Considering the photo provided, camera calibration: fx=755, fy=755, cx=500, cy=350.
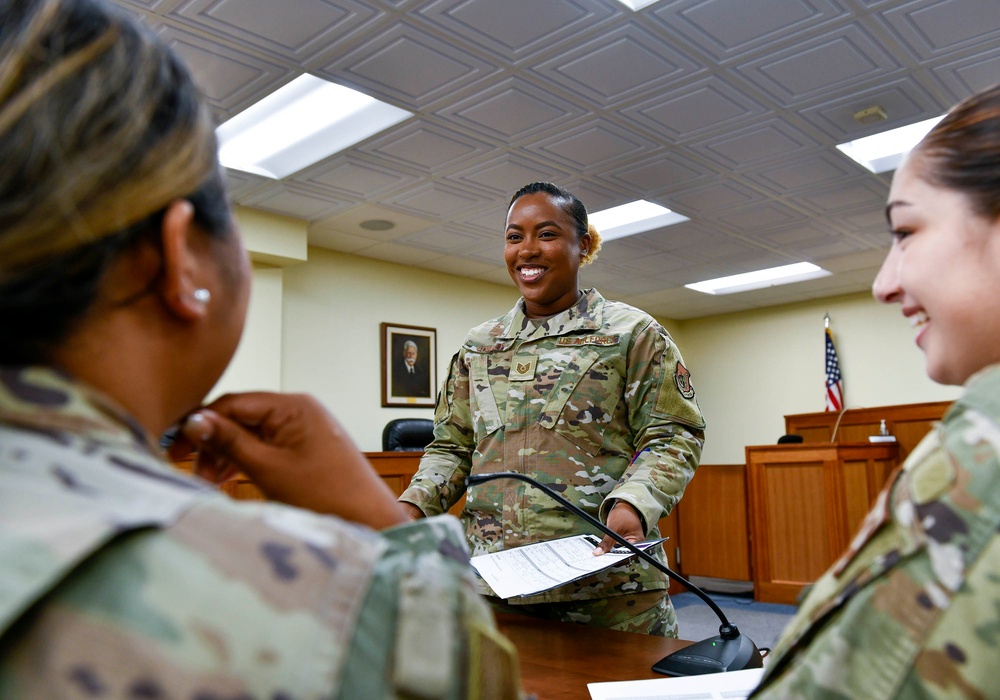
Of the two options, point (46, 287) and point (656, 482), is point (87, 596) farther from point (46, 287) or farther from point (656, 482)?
point (656, 482)

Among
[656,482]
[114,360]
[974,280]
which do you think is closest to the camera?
[114,360]

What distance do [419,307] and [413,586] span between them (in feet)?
23.2

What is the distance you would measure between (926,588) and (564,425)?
4.00ft

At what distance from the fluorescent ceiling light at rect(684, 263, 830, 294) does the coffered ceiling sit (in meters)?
1.65

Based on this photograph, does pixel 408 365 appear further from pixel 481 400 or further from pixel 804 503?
pixel 481 400

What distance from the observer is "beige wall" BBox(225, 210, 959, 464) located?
6020 mm

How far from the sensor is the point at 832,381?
868cm

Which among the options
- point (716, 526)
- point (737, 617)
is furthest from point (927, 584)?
point (716, 526)

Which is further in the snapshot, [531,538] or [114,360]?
[531,538]

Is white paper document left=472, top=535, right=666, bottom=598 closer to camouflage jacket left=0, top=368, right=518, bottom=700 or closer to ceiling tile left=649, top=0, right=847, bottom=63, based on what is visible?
camouflage jacket left=0, top=368, right=518, bottom=700

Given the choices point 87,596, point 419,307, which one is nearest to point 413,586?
point 87,596

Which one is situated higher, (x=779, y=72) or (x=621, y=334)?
(x=779, y=72)

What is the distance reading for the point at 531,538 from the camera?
1616 millimetres

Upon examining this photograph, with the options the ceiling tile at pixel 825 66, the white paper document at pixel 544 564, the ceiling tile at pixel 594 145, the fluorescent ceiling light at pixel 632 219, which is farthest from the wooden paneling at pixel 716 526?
the white paper document at pixel 544 564
